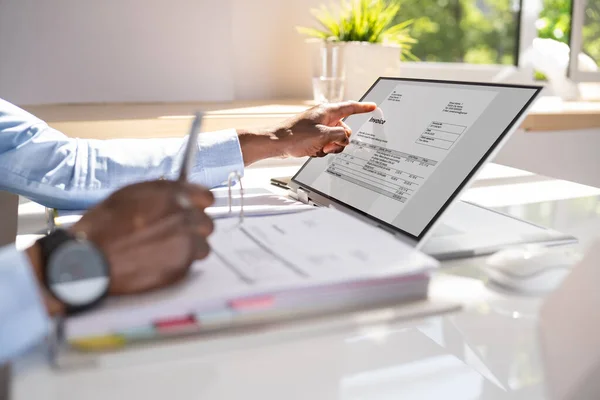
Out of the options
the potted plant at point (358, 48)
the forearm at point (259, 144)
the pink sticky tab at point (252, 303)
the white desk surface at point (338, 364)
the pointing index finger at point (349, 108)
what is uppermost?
the potted plant at point (358, 48)

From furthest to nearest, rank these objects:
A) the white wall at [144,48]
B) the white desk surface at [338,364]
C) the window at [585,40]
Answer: the window at [585,40]
the white wall at [144,48]
the white desk surface at [338,364]

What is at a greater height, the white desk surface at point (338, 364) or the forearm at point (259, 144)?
the forearm at point (259, 144)

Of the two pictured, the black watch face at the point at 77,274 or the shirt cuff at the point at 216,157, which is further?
the shirt cuff at the point at 216,157

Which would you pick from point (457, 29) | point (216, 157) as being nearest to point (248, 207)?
point (216, 157)

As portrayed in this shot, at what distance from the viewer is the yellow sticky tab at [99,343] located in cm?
48

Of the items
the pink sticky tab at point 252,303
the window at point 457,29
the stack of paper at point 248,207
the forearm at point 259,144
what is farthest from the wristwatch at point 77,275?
the window at point 457,29

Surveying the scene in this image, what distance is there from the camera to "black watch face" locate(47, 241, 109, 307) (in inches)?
19.3

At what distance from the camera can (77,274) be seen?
19.6 inches

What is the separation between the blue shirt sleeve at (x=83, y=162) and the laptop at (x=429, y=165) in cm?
17

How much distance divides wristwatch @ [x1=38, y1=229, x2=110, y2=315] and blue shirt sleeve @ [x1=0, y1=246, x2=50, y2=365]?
0.6 inches

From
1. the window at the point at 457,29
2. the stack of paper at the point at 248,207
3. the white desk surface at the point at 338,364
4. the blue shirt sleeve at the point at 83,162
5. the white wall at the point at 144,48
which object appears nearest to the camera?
the white desk surface at the point at 338,364

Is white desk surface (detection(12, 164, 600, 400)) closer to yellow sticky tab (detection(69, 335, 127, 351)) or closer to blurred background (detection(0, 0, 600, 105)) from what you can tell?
yellow sticky tab (detection(69, 335, 127, 351))

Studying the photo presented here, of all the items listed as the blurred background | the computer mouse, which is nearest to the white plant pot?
the blurred background

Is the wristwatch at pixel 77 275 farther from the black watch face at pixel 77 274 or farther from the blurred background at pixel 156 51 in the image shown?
the blurred background at pixel 156 51
